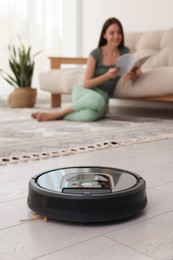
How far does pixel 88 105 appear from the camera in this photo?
7.89 feet

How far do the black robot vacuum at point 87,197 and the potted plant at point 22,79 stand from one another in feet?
8.32

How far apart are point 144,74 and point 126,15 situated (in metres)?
1.20

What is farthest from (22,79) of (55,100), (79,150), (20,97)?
(79,150)

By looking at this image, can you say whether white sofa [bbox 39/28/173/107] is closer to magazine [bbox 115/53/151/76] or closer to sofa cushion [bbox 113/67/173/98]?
sofa cushion [bbox 113/67/173/98]

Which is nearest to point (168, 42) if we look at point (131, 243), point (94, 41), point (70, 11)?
point (94, 41)

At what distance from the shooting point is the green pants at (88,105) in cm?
240

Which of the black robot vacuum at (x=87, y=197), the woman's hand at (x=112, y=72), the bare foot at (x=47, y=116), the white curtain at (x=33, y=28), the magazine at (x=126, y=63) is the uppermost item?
the white curtain at (x=33, y=28)

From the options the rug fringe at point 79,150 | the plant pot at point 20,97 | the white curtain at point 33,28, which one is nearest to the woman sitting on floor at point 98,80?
the rug fringe at point 79,150

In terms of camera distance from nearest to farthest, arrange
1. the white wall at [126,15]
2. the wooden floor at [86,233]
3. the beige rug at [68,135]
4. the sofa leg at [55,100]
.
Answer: the wooden floor at [86,233] < the beige rug at [68,135] < the white wall at [126,15] < the sofa leg at [55,100]

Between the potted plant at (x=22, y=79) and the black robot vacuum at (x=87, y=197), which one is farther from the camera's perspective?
the potted plant at (x=22, y=79)

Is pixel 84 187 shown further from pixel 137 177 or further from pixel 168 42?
pixel 168 42

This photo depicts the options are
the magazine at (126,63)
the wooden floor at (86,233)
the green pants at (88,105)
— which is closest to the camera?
the wooden floor at (86,233)

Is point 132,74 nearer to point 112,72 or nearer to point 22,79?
point 112,72

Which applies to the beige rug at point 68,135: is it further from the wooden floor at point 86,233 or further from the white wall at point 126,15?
the white wall at point 126,15
